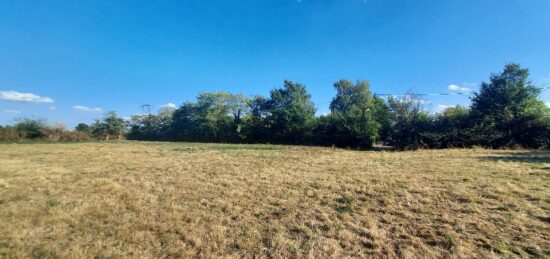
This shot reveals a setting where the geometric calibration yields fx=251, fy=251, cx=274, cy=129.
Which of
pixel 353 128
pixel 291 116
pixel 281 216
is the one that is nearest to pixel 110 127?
pixel 291 116

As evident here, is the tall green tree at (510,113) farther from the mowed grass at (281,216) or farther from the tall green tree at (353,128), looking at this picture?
the mowed grass at (281,216)

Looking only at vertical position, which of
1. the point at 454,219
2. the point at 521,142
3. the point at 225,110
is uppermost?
the point at 225,110

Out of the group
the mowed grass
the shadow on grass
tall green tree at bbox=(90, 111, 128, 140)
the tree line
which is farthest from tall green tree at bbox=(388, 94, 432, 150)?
tall green tree at bbox=(90, 111, 128, 140)

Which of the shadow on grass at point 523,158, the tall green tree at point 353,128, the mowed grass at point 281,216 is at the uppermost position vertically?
the tall green tree at point 353,128

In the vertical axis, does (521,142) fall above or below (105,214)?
above

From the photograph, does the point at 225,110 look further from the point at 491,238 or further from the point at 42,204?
the point at 491,238

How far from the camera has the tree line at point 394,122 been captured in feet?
57.1

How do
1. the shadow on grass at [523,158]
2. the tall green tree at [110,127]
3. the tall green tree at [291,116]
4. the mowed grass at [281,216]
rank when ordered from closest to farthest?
the mowed grass at [281,216], the shadow on grass at [523,158], the tall green tree at [291,116], the tall green tree at [110,127]

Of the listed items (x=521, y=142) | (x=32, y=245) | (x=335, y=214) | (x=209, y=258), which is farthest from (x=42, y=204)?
(x=521, y=142)

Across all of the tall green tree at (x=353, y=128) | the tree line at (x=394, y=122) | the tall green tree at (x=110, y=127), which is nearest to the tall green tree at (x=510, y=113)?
the tree line at (x=394, y=122)

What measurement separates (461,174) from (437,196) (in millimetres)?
2549

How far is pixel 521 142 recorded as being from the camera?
1736 centimetres

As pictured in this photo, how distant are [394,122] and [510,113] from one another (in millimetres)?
8589

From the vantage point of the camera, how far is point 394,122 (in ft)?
66.8
